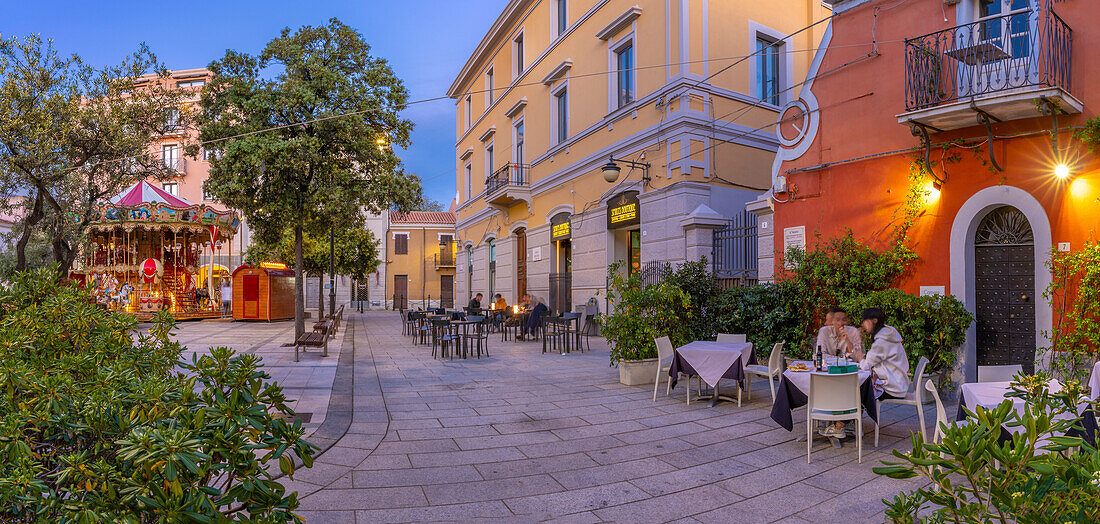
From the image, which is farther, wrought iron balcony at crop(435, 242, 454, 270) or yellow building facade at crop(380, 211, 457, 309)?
yellow building facade at crop(380, 211, 457, 309)

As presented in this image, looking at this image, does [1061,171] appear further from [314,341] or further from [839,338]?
[314,341]

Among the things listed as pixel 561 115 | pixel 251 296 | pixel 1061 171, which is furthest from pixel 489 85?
pixel 1061 171

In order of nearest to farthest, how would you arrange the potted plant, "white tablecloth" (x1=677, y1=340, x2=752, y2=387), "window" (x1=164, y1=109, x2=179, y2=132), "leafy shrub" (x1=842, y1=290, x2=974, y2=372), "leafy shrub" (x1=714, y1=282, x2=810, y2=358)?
"white tablecloth" (x1=677, y1=340, x2=752, y2=387), "leafy shrub" (x1=842, y1=290, x2=974, y2=372), the potted plant, "leafy shrub" (x1=714, y1=282, x2=810, y2=358), "window" (x1=164, y1=109, x2=179, y2=132)

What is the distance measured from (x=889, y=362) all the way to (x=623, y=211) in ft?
30.2

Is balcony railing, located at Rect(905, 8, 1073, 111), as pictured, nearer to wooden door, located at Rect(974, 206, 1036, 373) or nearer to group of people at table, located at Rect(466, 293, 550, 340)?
wooden door, located at Rect(974, 206, 1036, 373)

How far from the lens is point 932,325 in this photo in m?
6.94

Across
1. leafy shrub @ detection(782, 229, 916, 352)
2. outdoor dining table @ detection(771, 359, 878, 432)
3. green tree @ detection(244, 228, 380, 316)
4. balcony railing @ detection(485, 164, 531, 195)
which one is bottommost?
outdoor dining table @ detection(771, 359, 878, 432)

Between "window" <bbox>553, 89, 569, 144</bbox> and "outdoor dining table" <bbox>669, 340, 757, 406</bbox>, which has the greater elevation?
"window" <bbox>553, 89, 569, 144</bbox>

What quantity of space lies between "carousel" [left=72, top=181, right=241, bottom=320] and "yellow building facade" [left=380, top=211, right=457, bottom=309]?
61.8 ft

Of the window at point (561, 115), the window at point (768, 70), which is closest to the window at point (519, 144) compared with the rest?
the window at point (561, 115)

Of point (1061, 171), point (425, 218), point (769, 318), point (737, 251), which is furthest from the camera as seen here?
point (425, 218)

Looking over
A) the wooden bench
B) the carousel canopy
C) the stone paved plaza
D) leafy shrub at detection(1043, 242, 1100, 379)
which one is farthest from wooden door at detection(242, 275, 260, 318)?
leafy shrub at detection(1043, 242, 1100, 379)

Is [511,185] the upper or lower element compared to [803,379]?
upper

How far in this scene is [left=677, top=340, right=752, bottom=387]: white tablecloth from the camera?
6.62 metres
